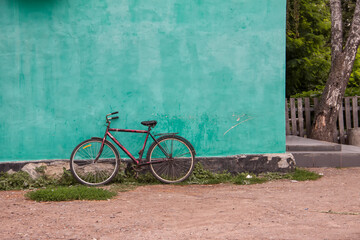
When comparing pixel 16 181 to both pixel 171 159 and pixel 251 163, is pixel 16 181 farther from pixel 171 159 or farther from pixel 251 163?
pixel 251 163

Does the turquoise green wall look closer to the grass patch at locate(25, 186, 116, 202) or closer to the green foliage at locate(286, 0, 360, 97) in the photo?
the grass patch at locate(25, 186, 116, 202)

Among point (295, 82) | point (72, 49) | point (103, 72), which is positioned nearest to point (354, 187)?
point (103, 72)

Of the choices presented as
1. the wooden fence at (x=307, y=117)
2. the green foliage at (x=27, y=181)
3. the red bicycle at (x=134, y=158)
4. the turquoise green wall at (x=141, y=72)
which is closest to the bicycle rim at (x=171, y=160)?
the red bicycle at (x=134, y=158)

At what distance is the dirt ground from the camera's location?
412 cm

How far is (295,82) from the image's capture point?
1436 centimetres

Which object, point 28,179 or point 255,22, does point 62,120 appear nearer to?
point 28,179

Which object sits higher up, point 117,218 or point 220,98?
point 220,98

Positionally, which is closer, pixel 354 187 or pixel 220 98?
pixel 354 187

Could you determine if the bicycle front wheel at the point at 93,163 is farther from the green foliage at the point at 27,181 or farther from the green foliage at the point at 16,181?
the green foliage at the point at 16,181

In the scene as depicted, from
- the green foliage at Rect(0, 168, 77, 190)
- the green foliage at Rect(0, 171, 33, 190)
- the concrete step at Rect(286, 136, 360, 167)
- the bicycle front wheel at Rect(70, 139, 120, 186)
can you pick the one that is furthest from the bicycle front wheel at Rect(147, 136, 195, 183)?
the concrete step at Rect(286, 136, 360, 167)

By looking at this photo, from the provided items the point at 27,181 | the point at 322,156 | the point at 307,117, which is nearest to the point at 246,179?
the point at 322,156

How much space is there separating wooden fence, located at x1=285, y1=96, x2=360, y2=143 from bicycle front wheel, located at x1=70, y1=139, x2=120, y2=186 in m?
5.76

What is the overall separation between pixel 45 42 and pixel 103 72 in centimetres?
108

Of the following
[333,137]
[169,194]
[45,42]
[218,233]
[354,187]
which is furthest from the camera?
[333,137]
